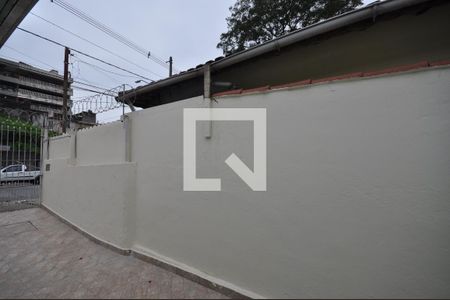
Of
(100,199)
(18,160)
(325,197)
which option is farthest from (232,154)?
(18,160)

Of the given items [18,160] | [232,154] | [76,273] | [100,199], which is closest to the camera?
[232,154]

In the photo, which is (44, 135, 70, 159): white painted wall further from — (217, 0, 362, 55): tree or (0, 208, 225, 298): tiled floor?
(217, 0, 362, 55): tree

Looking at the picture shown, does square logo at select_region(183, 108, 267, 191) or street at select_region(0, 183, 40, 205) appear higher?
square logo at select_region(183, 108, 267, 191)

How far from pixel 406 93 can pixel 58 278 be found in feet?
15.8

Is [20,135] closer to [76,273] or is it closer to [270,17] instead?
[76,273]

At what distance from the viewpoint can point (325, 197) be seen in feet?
8.23

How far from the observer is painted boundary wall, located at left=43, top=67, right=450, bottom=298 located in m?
2.07

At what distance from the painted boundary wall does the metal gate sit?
7.09m

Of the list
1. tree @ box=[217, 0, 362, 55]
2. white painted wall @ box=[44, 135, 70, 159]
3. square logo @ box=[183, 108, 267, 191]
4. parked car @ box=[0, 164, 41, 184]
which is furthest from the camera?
tree @ box=[217, 0, 362, 55]

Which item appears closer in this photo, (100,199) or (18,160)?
(100,199)

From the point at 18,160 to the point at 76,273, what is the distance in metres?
6.95

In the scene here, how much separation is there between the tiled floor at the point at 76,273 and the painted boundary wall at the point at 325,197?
13.0 inches

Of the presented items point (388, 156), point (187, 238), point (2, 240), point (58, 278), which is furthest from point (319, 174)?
point (2, 240)

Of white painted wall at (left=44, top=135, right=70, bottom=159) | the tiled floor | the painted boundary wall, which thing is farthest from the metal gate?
the painted boundary wall
